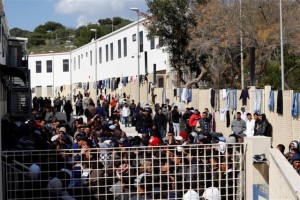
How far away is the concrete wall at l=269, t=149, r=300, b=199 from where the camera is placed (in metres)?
5.97

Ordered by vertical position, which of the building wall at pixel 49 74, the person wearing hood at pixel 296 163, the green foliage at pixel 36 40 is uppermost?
the green foliage at pixel 36 40

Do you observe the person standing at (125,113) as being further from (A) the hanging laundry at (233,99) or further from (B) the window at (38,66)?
(B) the window at (38,66)

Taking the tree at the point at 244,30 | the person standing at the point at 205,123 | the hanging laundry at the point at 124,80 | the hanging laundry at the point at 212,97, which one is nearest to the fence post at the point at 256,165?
the person standing at the point at 205,123

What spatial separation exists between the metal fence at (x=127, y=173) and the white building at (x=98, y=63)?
29274 mm

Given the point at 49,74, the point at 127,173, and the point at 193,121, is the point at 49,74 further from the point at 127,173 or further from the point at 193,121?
the point at 127,173

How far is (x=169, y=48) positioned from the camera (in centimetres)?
3553

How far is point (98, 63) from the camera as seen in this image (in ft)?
198

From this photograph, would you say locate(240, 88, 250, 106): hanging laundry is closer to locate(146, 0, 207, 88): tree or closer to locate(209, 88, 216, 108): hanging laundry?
locate(209, 88, 216, 108): hanging laundry

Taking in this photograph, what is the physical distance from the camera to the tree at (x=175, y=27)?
3394 cm

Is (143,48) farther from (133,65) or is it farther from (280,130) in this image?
(280,130)

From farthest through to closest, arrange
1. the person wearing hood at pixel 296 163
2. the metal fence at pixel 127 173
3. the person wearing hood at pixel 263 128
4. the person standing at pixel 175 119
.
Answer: the person standing at pixel 175 119, the person wearing hood at pixel 263 128, the person wearing hood at pixel 296 163, the metal fence at pixel 127 173

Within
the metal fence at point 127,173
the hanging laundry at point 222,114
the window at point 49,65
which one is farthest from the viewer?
the window at point 49,65

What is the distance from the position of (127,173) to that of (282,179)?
2.61 meters

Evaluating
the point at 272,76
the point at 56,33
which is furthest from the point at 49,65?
the point at 56,33
